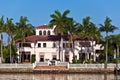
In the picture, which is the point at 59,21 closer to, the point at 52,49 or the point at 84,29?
the point at 84,29

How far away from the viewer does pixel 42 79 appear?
6756 cm

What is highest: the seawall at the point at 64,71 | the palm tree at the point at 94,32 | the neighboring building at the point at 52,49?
the palm tree at the point at 94,32

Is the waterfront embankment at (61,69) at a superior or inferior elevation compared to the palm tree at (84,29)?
inferior

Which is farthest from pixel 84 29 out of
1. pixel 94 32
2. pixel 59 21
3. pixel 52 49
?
pixel 52 49

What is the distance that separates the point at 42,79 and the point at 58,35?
1616 inches

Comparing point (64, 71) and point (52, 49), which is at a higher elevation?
point (52, 49)

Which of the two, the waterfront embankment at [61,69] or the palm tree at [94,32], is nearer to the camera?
the waterfront embankment at [61,69]

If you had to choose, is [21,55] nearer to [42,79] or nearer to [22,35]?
[22,35]

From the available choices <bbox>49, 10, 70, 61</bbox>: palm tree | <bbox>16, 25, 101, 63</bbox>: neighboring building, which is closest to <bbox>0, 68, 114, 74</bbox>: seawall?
<bbox>49, 10, 70, 61</bbox>: palm tree

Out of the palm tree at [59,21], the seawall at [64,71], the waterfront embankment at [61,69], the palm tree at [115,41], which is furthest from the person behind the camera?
the palm tree at [115,41]

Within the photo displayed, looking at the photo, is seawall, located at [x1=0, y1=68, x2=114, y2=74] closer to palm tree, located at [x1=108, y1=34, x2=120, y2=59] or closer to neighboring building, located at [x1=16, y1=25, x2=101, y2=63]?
palm tree, located at [x1=108, y1=34, x2=120, y2=59]

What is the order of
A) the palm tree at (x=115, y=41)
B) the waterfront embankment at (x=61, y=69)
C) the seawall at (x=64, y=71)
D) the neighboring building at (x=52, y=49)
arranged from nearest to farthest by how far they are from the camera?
1. the seawall at (x=64, y=71)
2. the waterfront embankment at (x=61, y=69)
3. the palm tree at (x=115, y=41)
4. the neighboring building at (x=52, y=49)

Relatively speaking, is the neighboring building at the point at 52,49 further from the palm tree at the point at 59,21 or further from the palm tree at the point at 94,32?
the palm tree at the point at 59,21

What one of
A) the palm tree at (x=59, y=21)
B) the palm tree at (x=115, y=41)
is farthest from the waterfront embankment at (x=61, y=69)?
the palm tree at (x=115, y=41)
